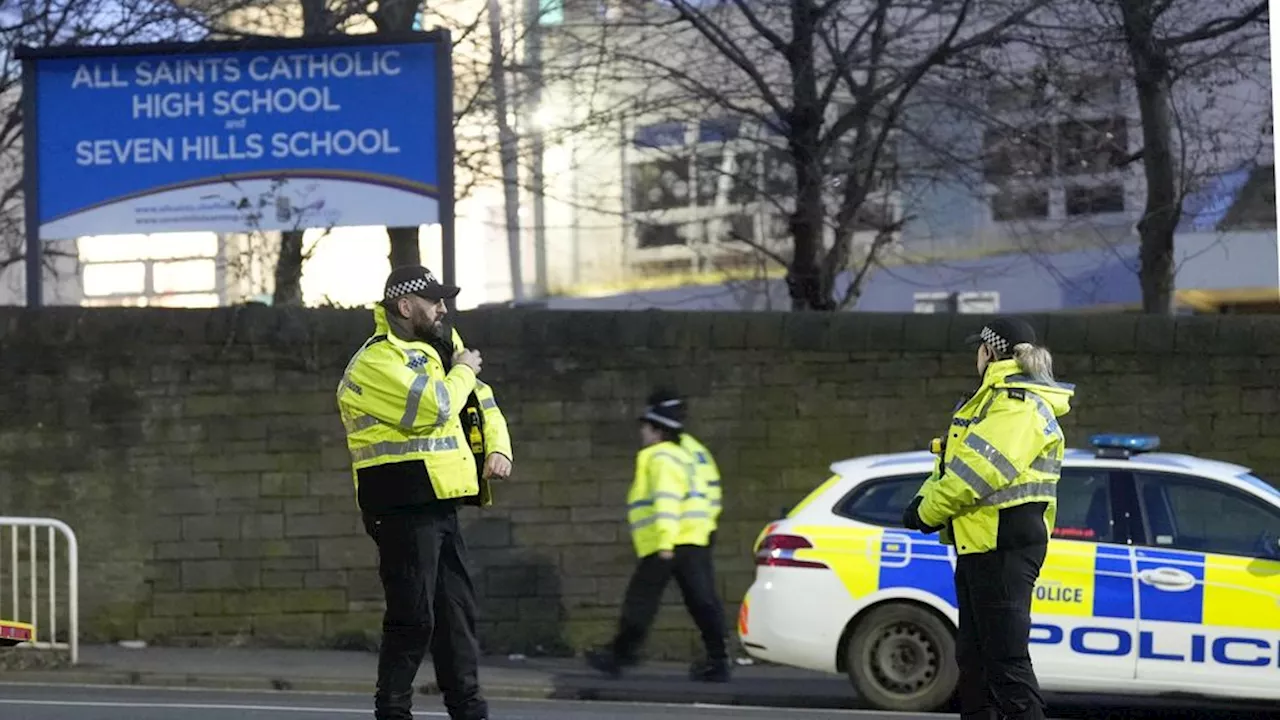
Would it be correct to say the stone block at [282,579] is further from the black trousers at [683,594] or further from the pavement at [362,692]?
the black trousers at [683,594]

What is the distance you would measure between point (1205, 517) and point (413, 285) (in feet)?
15.4

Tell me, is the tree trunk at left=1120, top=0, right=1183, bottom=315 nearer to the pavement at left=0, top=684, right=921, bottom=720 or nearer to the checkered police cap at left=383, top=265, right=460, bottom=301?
the pavement at left=0, top=684, right=921, bottom=720

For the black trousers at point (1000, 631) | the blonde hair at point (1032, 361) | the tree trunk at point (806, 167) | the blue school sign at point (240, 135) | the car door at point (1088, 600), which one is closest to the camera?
the black trousers at point (1000, 631)

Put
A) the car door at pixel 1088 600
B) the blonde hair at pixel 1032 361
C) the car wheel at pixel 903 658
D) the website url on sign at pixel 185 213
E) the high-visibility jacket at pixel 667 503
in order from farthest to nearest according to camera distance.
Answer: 1. the website url on sign at pixel 185 213
2. the high-visibility jacket at pixel 667 503
3. the car wheel at pixel 903 658
4. the car door at pixel 1088 600
5. the blonde hair at pixel 1032 361

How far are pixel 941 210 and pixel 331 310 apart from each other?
6.55 metres

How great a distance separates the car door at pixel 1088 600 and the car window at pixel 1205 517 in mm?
162

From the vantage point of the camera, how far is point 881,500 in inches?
355

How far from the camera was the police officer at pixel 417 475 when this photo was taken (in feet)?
19.6

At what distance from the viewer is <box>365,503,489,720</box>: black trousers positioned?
5977mm

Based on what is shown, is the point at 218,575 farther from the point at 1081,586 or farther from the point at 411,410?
the point at 411,410

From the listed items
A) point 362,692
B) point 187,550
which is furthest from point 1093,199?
point 187,550

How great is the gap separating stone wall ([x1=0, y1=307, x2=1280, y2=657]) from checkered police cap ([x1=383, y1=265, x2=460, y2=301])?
5596mm

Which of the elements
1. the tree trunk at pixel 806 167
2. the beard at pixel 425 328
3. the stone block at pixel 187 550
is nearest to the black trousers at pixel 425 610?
the beard at pixel 425 328

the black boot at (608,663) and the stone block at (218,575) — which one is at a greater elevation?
the stone block at (218,575)
